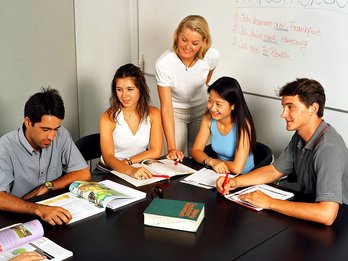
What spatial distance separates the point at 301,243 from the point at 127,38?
2937mm

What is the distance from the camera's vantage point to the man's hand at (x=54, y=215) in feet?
5.56

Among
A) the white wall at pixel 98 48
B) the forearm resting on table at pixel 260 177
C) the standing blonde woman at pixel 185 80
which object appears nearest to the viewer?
the forearm resting on table at pixel 260 177

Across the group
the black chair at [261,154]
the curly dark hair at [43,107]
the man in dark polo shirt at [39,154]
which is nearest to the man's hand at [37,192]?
the man in dark polo shirt at [39,154]

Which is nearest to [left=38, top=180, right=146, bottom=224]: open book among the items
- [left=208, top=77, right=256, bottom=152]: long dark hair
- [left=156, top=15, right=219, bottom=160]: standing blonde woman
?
[left=156, top=15, right=219, bottom=160]: standing blonde woman

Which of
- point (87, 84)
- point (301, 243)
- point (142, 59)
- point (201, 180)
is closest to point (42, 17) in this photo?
point (87, 84)

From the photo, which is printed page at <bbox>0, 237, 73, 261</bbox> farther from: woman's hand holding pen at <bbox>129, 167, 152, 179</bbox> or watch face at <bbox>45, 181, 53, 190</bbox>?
woman's hand holding pen at <bbox>129, 167, 152, 179</bbox>

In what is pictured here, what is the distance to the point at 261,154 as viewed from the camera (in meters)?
2.68

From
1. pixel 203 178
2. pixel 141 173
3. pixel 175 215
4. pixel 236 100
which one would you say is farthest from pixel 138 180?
pixel 236 100

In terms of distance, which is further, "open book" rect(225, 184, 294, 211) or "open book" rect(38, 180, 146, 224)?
"open book" rect(225, 184, 294, 211)

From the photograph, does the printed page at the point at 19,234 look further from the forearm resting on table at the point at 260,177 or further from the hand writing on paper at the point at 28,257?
the forearm resting on table at the point at 260,177

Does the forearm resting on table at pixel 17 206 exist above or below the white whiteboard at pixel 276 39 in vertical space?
below

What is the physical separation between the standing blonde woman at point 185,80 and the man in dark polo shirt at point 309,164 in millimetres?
623

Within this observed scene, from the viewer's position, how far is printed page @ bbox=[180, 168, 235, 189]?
2146 millimetres

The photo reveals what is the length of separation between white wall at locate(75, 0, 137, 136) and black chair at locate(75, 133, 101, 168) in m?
1.09
